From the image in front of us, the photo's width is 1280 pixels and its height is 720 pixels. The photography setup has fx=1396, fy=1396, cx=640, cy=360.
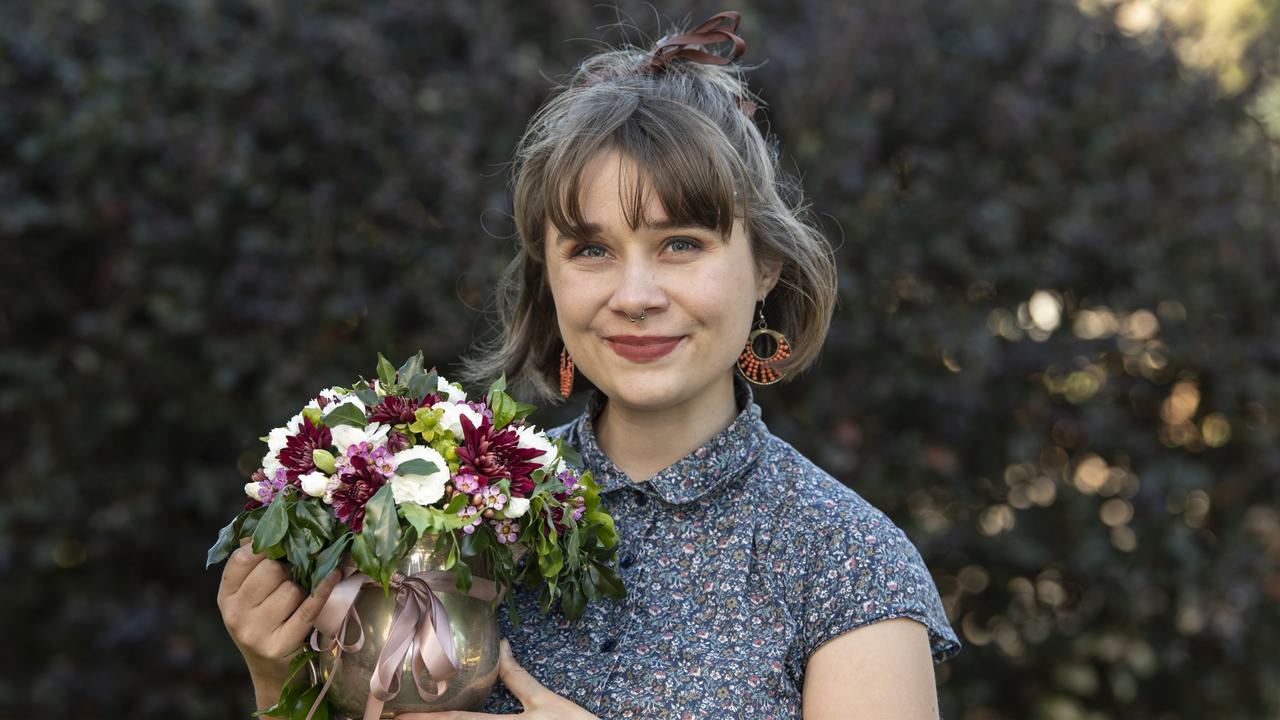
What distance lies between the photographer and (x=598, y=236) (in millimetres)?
2240

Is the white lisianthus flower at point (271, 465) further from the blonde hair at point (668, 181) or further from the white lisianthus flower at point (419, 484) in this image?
the blonde hair at point (668, 181)

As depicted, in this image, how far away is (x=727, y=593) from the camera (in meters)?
2.23

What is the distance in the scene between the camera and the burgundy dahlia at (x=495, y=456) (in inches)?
77.6

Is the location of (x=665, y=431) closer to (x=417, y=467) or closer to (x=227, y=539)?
(x=417, y=467)

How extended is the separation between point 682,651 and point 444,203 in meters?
2.13

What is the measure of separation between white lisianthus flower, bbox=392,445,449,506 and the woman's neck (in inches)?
22.2

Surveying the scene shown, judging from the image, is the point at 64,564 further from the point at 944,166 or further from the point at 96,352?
the point at 944,166

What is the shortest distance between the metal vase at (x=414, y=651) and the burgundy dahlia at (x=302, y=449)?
14 centimetres

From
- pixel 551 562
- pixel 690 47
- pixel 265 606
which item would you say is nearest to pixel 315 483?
pixel 265 606

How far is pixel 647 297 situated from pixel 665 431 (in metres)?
0.33

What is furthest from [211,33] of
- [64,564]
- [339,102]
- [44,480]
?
[64,564]

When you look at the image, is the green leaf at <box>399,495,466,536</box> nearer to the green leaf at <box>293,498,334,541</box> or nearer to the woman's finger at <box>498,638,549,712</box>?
the green leaf at <box>293,498,334,541</box>

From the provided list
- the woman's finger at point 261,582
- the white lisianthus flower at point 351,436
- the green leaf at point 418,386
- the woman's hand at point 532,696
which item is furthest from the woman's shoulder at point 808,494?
the woman's finger at point 261,582

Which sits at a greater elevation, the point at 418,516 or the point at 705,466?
the point at 418,516
